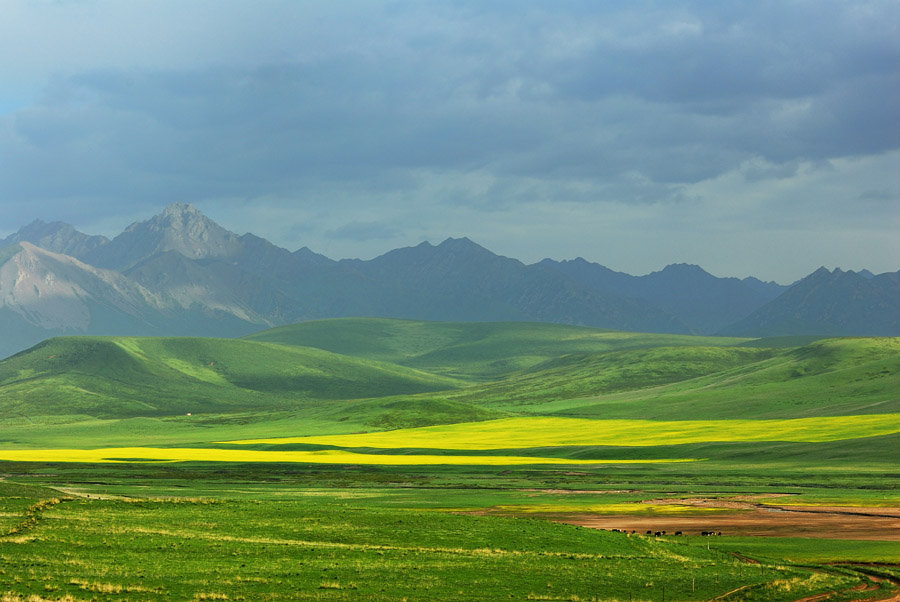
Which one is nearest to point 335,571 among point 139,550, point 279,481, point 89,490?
point 139,550

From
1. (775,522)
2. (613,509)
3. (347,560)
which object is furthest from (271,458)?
(347,560)

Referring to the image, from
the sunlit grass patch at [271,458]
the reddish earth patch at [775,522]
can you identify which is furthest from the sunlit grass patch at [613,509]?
the sunlit grass patch at [271,458]

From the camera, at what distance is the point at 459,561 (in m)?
57.5

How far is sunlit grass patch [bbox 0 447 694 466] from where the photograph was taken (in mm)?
154375

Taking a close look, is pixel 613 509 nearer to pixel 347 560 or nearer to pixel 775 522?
pixel 775 522

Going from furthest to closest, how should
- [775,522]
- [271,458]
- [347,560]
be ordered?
[271,458] < [775,522] < [347,560]

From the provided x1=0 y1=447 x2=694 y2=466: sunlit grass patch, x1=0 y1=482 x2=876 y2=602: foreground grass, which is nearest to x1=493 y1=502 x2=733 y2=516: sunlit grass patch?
x1=0 y1=482 x2=876 y2=602: foreground grass

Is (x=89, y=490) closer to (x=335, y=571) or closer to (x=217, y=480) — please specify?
(x=217, y=480)

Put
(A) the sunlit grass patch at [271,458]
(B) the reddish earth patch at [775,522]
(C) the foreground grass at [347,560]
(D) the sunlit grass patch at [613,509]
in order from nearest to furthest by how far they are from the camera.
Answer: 1. (C) the foreground grass at [347,560]
2. (B) the reddish earth patch at [775,522]
3. (D) the sunlit grass patch at [613,509]
4. (A) the sunlit grass patch at [271,458]

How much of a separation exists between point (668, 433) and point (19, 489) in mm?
134308

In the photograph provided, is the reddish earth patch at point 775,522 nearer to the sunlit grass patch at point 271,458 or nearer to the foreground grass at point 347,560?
the foreground grass at point 347,560

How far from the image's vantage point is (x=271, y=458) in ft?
563

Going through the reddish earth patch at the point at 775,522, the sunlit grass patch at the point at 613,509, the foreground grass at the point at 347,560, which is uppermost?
the foreground grass at the point at 347,560

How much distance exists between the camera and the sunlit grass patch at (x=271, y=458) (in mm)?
154375
